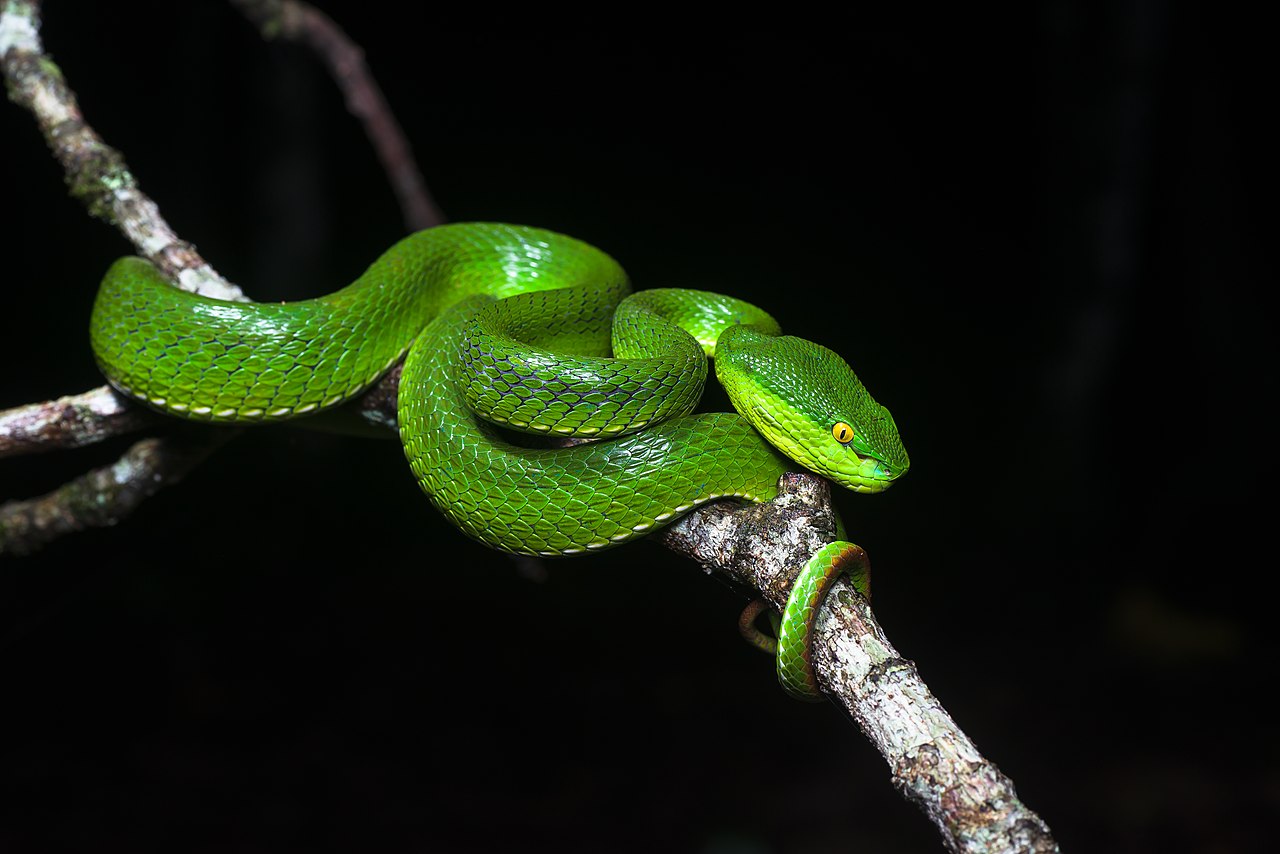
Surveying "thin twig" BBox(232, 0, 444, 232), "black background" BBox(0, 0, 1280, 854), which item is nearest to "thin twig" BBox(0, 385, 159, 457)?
"black background" BBox(0, 0, 1280, 854)

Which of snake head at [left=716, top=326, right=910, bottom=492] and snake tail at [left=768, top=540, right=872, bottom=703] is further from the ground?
snake head at [left=716, top=326, right=910, bottom=492]

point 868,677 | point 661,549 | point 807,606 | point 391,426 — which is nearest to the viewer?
point 868,677

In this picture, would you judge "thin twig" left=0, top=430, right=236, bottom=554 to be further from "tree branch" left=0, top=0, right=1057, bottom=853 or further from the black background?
the black background

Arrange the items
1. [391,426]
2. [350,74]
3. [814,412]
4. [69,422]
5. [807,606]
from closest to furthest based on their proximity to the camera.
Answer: [807,606] < [814,412] < [69,422] < [391,426] < [350,74]

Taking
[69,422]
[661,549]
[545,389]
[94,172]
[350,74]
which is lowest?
[661,549]

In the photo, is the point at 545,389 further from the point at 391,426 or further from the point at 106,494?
the point at 106,494

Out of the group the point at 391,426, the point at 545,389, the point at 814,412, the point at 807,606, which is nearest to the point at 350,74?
the point at 391,426
